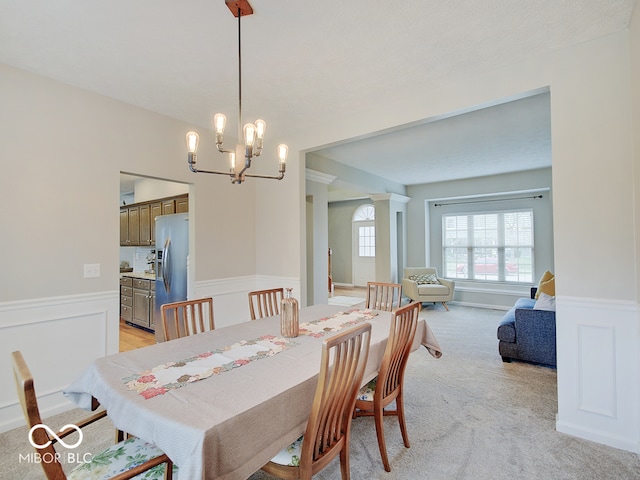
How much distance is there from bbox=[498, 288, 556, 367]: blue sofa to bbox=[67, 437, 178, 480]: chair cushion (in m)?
3.45

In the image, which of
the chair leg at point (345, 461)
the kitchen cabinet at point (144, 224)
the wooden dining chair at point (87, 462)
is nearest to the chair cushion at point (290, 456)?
the chair leg at point (345, 461)

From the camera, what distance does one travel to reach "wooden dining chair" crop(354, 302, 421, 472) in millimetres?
1790

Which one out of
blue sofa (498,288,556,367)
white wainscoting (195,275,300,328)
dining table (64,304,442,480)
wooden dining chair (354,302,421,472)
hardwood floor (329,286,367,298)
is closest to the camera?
dining table (64,304,442,480)

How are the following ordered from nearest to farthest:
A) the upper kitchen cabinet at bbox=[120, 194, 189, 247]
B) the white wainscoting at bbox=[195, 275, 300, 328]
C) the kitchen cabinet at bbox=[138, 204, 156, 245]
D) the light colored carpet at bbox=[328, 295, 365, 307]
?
the white wainscoting at bbox=[195, 275, 300, 328] → the upper kitchen cabinet at bbox=[120, 194, 189, 247] → the kitchen cabinet at bbox=[138, 204, 156, 245] → the light colored carpet at bbox=[328, 295, 365, 307]

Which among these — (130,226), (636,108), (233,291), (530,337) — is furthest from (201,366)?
(130,226)

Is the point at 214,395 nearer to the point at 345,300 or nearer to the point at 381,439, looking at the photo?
the point at 381,439

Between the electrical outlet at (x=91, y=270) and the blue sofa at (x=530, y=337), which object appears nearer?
the electrical outlet at (x=91, y=270)

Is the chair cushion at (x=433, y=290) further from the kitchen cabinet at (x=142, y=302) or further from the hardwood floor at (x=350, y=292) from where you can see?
the kitchen cabinet at (x=142, y=302)

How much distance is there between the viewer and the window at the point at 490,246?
6398 mm

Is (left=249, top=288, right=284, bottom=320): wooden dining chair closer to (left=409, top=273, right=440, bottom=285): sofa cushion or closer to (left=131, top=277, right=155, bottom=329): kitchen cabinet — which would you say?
(left=131, top=277, right=155, bottom=329): kitchen cabinet

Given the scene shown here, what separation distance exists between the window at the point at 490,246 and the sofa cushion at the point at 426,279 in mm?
826

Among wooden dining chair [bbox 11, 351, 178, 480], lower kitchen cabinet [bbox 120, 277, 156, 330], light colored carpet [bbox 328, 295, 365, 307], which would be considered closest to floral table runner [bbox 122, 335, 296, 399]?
wooden dining chair [bbox 11, 351, 178, 480]

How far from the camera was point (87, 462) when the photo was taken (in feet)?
4.18

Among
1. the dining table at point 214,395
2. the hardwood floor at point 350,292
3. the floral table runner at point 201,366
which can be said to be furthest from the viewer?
the hardwood floor at point 350,292
